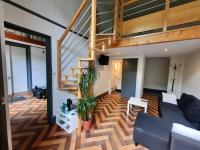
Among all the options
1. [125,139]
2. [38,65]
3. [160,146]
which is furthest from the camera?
[38,65]

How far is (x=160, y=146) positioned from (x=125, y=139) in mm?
638

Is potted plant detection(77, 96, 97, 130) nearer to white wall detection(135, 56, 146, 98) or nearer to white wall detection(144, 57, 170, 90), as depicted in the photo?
white wall detection(135, 56, 146, 98)

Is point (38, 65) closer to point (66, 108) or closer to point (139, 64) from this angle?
point (66, 108)

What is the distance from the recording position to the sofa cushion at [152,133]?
1.58 meters

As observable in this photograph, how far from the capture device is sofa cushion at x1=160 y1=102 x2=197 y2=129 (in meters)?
2.09

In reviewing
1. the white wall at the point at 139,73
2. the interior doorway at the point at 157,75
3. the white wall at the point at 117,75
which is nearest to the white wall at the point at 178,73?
the interior doorway at the point at 157,75

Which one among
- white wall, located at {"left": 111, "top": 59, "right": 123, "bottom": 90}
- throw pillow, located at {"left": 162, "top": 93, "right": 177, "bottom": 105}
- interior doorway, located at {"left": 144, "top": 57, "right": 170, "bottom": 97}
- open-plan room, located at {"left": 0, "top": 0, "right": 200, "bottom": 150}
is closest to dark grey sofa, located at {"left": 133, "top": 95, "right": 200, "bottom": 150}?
open-plan room, located at {"left": 0, "top": 0, "right": 200, "bottom": 150}

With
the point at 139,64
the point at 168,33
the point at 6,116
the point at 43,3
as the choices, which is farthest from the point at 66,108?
the point at 139,64

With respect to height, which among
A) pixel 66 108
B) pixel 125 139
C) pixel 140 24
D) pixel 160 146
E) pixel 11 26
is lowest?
pixel 125 139

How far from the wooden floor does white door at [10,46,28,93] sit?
1.72 metres

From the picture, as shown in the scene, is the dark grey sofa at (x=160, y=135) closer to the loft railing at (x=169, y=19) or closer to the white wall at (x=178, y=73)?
the loft railing at (x=169, y=19)

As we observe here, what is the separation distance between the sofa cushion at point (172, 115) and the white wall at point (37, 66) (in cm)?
509

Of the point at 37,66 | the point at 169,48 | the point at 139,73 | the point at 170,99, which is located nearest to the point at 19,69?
the point at 37,66

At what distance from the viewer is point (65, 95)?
9.18ft
